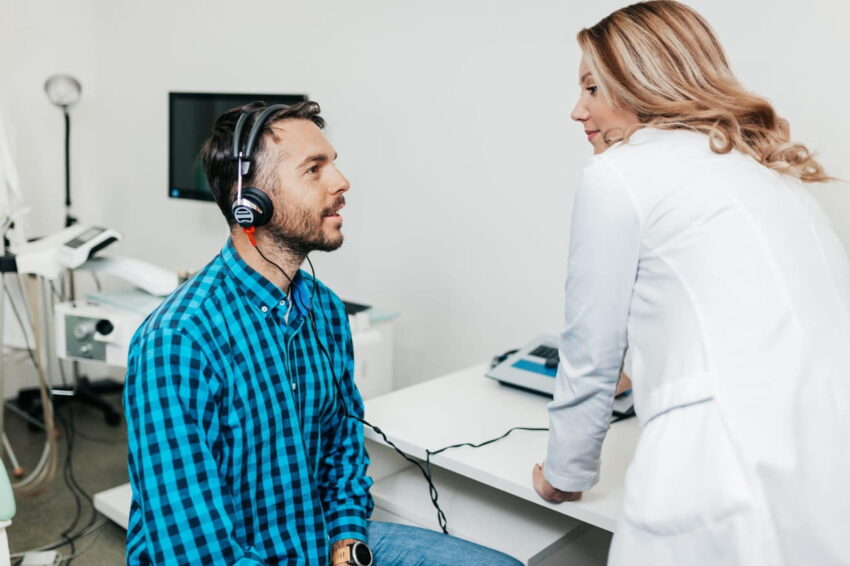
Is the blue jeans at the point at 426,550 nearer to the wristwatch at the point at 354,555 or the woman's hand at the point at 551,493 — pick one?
the wristwatch at the point at 354,555

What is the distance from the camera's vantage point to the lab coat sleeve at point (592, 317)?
3.69 ft

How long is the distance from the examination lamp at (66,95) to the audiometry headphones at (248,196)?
2376 mm

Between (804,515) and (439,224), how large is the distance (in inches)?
70.3

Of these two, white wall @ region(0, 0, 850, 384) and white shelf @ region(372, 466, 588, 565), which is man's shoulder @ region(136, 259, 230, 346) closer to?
white shelf @ region(372, 466, 588, 565)

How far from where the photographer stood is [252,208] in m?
1.31

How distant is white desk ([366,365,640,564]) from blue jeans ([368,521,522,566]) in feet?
0.31

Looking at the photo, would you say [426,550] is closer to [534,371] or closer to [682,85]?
[534,371]

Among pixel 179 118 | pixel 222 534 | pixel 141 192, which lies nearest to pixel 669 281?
pixel 222 534

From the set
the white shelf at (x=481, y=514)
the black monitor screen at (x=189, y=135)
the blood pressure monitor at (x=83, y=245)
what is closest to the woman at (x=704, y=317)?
the white shelf at (x=481, y=514)

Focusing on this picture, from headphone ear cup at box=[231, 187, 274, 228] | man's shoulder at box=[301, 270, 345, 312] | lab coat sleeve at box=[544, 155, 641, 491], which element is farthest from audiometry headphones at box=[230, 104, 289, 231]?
lab coat sleeve at box=[544, 155, 641, 491]

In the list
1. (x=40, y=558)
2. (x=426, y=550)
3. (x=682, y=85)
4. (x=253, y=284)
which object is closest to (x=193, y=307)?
(x=253, y=284)

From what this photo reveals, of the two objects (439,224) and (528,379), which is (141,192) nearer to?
(439,224)

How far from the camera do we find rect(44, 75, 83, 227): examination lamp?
3.47m

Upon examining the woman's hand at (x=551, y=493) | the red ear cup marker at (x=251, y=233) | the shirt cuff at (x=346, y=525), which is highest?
the red ear cup marker at (x=251, y=233)
